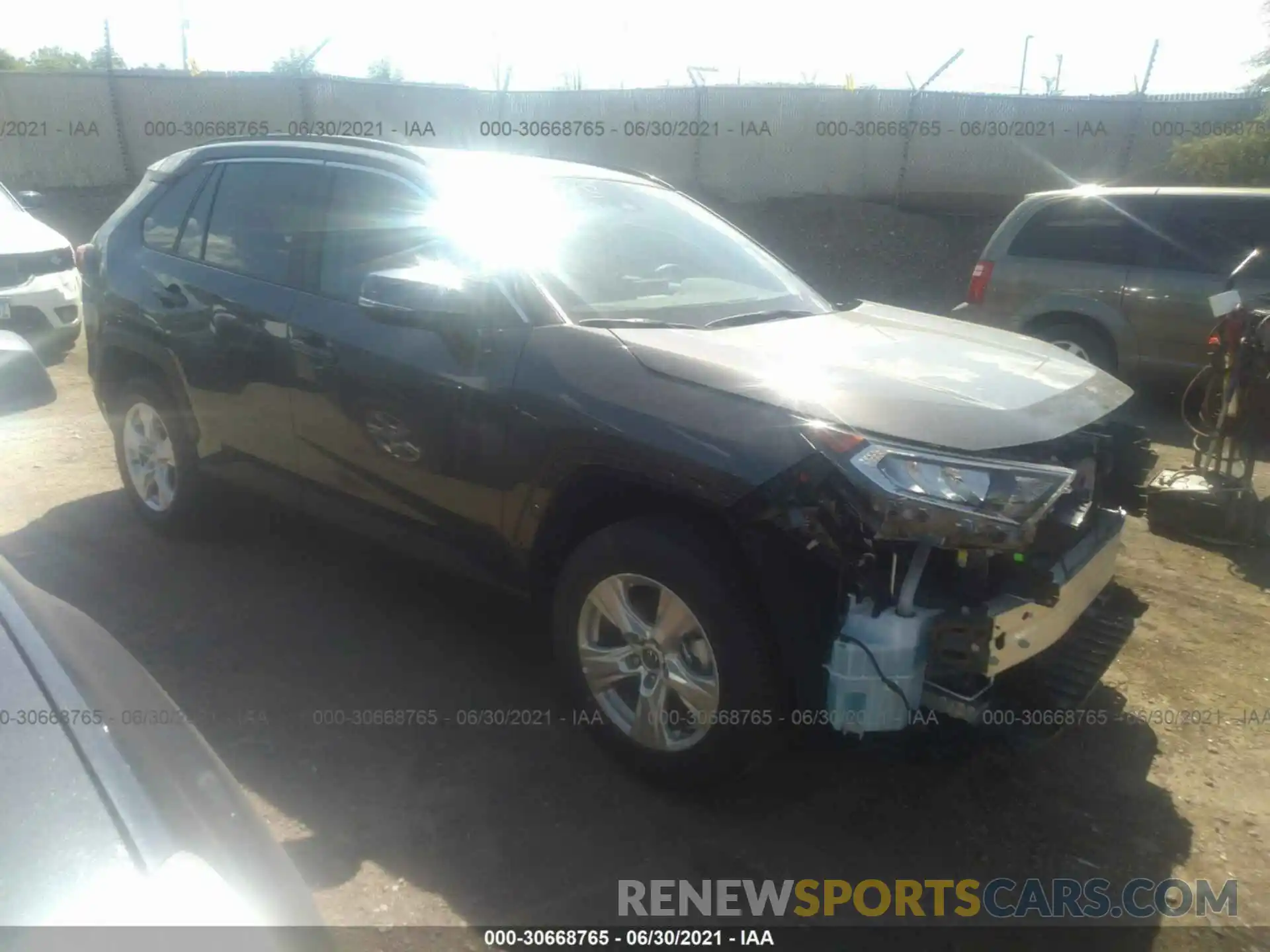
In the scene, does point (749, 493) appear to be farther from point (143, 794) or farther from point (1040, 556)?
point (143, 794)

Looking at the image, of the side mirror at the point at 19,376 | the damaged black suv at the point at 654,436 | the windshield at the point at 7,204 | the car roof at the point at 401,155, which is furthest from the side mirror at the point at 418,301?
the windshield at the point at 7,204

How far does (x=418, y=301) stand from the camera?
3.18 meters

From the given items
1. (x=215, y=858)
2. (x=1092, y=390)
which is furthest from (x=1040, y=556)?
(x=215, y=858)

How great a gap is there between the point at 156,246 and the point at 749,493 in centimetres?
345

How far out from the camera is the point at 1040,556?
9.46ft

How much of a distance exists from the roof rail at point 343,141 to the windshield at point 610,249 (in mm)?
302

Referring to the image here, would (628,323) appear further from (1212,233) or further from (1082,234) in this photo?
(1212,233)

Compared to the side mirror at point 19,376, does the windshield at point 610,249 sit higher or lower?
higher

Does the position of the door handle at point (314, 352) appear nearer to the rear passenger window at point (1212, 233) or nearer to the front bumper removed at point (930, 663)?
the front bumper removed at point (930, 663)

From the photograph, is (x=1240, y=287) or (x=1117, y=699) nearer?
(x=1117, y=699)

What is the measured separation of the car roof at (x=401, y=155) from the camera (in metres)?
3.89

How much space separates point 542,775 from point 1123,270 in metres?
6.69

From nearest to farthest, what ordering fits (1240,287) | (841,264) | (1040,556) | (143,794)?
(143,794)
(1040,556)
(1240,287)
(841,264)

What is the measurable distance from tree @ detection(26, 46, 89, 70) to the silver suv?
135 feet
